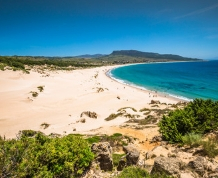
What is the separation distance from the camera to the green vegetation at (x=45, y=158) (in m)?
7.20

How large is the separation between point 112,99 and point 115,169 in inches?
1163

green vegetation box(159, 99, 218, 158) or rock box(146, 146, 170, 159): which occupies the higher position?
green vegetation box(159, 99, 218, 158)

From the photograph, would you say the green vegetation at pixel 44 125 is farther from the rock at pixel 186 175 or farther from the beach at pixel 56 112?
the rock at pixel 186 175

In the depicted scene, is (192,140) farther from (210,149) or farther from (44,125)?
(44,125)

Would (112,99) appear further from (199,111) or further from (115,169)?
(115,169)

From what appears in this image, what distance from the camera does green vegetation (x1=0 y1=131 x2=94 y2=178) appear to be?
7.20 metres

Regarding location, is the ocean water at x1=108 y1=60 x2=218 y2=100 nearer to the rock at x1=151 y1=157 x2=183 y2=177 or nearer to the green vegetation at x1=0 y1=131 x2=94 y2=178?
the rock at x1=151 y1=157 x2=183 y2=177

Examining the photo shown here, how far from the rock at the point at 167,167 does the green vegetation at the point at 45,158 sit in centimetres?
332

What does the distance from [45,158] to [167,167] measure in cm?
565

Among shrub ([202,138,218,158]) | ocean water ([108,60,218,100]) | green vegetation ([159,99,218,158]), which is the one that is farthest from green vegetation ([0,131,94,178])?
ocean water ([108,60,218,100])

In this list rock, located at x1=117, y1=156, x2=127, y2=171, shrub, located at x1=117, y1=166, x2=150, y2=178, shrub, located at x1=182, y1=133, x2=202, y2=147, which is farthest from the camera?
shrub, located at x1=182, y1=133, x2=202, y2=147

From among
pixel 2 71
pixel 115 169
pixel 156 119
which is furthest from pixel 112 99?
pixel 2 71

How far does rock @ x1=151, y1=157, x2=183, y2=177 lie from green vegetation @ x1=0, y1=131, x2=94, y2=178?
332 centimetres

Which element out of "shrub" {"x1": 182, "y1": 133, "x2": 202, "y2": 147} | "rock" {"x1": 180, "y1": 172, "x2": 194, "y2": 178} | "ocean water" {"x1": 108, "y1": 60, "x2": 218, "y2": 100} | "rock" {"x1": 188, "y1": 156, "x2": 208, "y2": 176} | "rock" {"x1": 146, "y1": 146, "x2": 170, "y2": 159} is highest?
"rock" {"x1": 188, "y1": 156, "x2": 208, "y2": 176}
